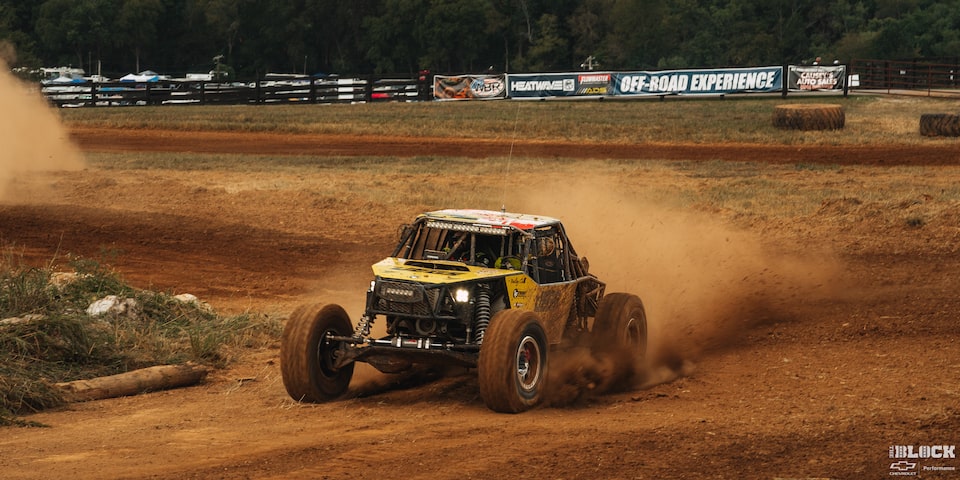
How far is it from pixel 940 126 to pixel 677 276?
21235mm

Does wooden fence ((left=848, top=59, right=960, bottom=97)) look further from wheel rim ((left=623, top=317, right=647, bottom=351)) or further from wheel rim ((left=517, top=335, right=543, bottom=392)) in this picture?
wheel rim ((left=517, top=335, right=543, bottom=392))

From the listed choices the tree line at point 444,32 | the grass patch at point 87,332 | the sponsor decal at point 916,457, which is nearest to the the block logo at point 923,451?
the sponsor decal at point 916,457

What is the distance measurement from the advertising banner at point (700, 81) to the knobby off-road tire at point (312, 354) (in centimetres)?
4558

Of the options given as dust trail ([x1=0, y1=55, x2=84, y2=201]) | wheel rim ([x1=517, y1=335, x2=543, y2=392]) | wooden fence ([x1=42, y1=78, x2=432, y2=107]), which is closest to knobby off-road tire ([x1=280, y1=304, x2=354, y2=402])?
wheel rim ([x1=517, y1=335, x2=543, y2=392])

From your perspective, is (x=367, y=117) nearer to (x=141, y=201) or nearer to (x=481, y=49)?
(x=141, y=201)

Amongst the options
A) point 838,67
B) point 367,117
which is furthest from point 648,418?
point 838,67

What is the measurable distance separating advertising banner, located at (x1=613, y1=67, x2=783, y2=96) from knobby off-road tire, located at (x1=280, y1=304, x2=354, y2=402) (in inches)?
1795

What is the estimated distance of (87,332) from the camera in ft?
38.3

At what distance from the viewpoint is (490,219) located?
11.1 metres

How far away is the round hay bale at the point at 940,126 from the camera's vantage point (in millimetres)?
32875

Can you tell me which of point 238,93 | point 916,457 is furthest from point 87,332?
point 238,93

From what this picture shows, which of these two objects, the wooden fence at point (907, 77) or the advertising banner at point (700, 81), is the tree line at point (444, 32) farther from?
the advertising banner at point (700, 81)

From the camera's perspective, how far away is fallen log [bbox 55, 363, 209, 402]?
1055 centimetres

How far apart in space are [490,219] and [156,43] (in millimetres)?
89971
